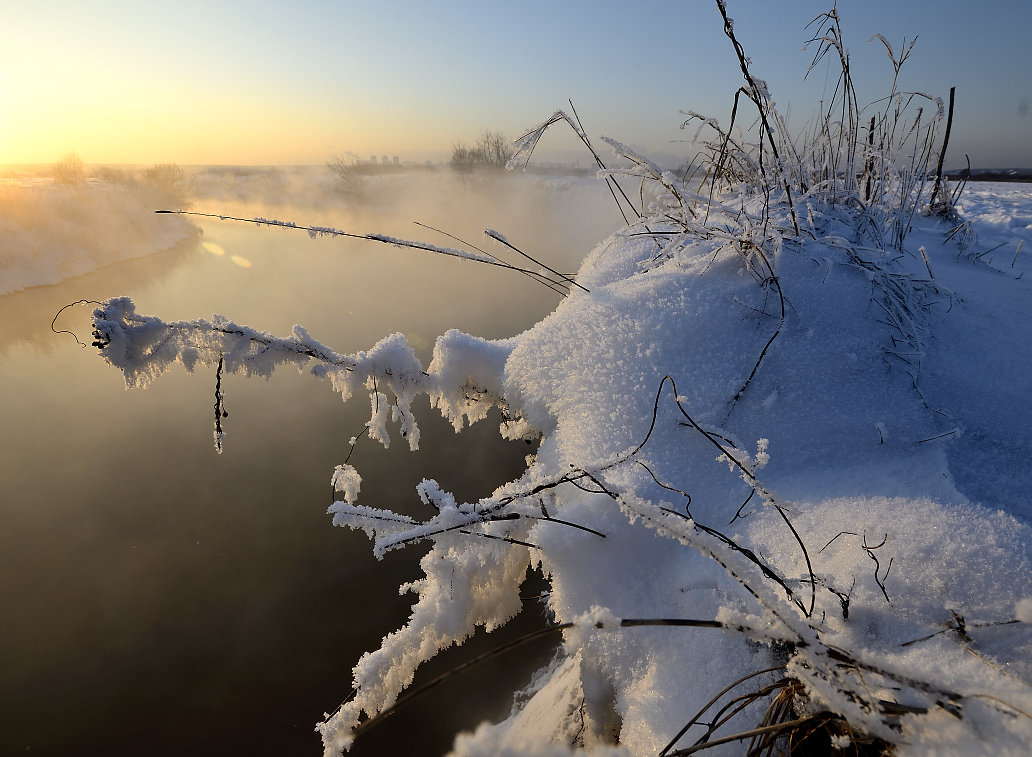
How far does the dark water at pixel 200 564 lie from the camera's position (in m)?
4.58

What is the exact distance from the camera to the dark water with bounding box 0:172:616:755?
4582mm

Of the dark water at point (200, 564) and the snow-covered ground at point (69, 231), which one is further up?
the snow-covered ground at point (69, 231)

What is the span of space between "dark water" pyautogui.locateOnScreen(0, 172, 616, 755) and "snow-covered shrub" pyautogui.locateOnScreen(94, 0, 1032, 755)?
428 cm

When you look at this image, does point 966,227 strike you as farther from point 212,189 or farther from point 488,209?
point 212,189

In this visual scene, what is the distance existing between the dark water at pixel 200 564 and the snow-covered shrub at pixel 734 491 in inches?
168

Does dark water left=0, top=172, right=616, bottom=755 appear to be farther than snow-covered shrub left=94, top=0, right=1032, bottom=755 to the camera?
Yes

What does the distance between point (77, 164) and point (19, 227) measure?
1149 cm

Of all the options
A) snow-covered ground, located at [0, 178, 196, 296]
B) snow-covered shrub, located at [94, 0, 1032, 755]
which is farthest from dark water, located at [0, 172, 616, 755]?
snow-covered ground, located at [0, 178, 196, 296]

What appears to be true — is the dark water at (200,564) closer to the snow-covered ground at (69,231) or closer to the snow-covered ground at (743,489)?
the snow-covered ground at (743,489)

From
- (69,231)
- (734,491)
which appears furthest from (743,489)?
(69,231)

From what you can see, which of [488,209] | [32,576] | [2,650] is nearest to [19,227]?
[32,576]

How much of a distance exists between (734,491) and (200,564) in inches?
278

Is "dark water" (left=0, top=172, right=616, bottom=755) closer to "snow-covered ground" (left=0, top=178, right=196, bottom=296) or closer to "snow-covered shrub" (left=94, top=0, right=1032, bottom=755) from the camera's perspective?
"snow-covered shrub" (left=94, top=0, right=1032, bottom=755)

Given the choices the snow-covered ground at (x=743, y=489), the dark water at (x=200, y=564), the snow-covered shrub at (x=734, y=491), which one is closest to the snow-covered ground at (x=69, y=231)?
the dark water at (x=200, y=564)
